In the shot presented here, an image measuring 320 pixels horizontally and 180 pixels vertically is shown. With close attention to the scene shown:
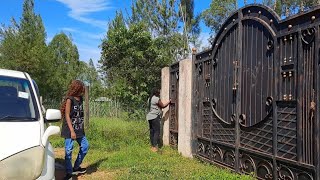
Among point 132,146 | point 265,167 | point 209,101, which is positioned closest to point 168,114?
point 132,146

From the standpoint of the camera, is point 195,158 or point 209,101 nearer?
point 209,101

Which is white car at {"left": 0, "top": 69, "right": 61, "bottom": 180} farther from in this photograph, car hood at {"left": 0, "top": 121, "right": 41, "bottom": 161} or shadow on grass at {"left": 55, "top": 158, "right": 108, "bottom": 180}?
shadow on grass at {"left": 55, "top": 158, "right": 108, "bottom": 180}

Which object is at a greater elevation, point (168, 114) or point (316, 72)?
point (316, 72)

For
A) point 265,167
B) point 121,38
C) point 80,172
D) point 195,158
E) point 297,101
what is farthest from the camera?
point 121,38

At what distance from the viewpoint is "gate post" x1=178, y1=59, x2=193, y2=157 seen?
859 centimetres

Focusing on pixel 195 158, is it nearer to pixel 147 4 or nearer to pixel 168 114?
pixel 168 114

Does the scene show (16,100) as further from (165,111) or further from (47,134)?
(165,111)

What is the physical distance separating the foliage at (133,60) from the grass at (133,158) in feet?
24.5

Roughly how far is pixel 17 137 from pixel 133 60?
17.3 meters

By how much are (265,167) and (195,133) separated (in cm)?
288

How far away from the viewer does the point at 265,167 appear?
565 cm

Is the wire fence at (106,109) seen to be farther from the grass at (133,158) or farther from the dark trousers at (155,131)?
the dark trousers at (155,131)

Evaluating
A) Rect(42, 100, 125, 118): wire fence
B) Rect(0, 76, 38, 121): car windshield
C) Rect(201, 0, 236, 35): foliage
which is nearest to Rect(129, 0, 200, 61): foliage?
Rect(201, 0, 236, 35): foliage

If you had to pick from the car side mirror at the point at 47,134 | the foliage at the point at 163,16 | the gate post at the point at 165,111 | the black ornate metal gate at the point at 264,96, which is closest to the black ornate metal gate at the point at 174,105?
the gate post at the point at 165,111
